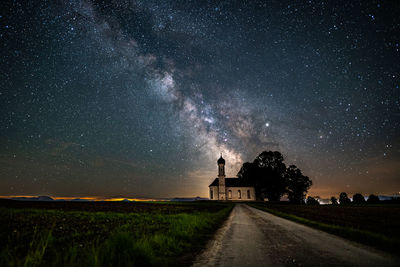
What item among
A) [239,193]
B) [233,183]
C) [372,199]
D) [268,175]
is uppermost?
[268,175]

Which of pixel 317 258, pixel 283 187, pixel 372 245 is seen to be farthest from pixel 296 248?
pixel 283 187

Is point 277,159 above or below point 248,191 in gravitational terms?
above

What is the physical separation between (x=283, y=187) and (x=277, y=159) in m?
10.5

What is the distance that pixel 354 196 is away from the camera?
9825 cm

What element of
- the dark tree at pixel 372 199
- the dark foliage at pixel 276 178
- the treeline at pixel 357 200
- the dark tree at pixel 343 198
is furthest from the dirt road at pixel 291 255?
the dark tree at pixel 343 198

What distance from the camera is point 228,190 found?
320ft

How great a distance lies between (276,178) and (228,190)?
30.9 metres

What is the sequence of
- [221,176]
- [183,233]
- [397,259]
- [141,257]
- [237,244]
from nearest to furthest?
1. [141,257]
2. [397,259]
3. [237,244]
4. [183,233]
5. [221,176]

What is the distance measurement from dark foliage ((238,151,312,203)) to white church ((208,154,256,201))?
17388 millimetres

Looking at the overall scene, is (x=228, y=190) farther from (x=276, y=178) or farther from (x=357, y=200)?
(x=357, y=200)

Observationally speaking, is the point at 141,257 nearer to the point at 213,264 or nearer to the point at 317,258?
the point at 213,264

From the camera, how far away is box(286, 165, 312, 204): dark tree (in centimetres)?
7438

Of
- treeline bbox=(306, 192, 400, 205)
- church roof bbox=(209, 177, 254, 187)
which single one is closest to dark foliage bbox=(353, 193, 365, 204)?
treeline bbox=(306, 192, 400, 205)

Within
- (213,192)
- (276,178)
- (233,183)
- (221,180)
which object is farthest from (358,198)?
(213,192)
